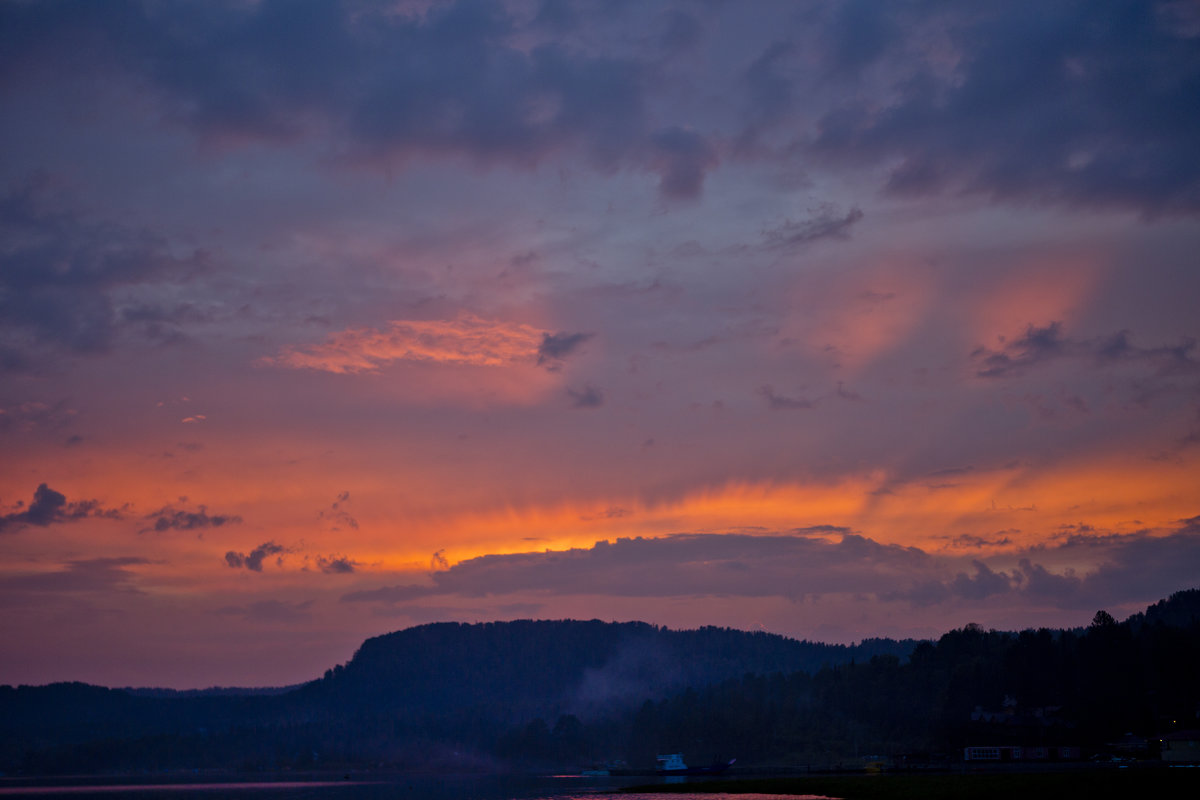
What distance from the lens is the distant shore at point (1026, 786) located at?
333ft

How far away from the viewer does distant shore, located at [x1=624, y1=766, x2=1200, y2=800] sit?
101 m

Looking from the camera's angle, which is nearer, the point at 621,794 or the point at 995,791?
the point at 995,791

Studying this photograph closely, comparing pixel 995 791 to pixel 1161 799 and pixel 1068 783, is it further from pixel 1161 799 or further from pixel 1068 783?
pixel 1161 799

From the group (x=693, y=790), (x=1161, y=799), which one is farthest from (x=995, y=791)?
(x=693, y=790)

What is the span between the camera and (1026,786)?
4486 inches

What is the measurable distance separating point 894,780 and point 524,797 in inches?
2628

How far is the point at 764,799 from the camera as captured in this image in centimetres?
14050

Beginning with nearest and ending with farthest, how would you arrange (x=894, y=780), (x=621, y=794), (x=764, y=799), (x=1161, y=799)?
(x=1161, y=799) < (x=764, y=799) < (x=894, y=780) < (x=621, y=794)

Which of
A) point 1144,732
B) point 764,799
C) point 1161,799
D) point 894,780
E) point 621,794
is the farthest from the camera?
point 1144,732

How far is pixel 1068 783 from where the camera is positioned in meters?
112

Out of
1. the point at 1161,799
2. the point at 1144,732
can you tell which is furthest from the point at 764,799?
the point at 1144,732

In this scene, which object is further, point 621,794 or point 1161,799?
point 621,794

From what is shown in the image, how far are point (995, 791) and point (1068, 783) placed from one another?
25.9ft

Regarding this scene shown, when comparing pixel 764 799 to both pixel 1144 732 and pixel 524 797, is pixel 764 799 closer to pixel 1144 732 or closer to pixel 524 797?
pixel 524 797
